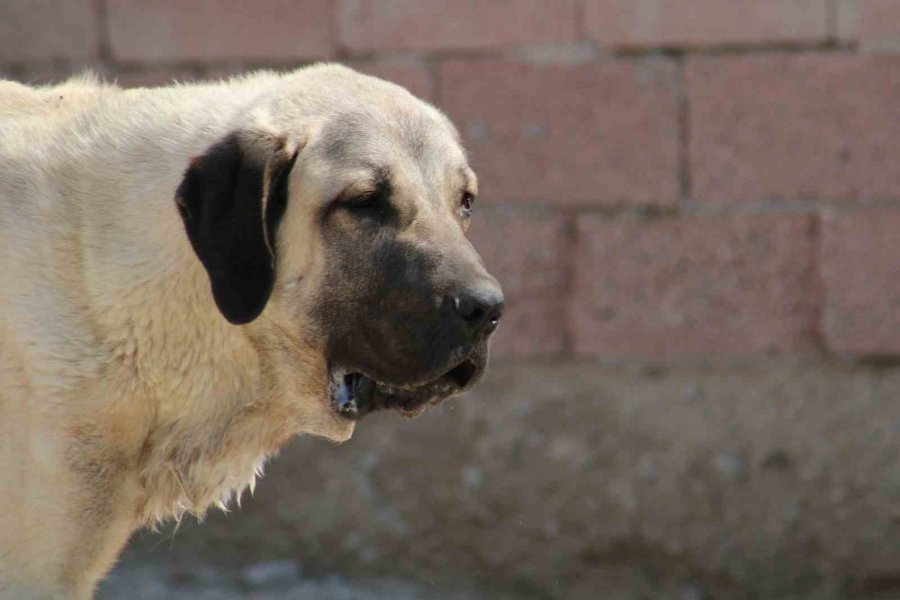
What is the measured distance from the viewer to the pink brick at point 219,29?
5832 millimetres

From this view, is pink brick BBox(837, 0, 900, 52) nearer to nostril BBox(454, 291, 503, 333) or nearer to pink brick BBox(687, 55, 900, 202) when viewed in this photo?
pink brick BBox(687, 55, 900, 202)

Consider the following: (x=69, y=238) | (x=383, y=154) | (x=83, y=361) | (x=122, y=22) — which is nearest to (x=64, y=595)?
(x=83, y=361)

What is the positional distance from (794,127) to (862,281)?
0.64m

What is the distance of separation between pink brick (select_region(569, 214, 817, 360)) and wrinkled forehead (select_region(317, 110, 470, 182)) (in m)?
2.37

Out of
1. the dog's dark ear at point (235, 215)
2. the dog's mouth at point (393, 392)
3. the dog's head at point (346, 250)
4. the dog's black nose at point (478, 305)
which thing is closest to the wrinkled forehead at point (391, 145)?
the dog's head at point (346, 250)

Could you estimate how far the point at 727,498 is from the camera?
589cm

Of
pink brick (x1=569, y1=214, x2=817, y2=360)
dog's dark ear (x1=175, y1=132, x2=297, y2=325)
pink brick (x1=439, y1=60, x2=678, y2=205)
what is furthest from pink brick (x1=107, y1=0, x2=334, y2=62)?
dog's dark ear (x1=175, y1=132, x2=297, y2=325)

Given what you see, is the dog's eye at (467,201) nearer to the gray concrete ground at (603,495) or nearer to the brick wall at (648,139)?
the brick wall at (648,139)

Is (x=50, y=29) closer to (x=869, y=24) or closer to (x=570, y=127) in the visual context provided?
(x=570, y=127)

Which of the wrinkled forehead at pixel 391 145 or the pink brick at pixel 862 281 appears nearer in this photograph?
the wrinkled forehead at pixel 391 145

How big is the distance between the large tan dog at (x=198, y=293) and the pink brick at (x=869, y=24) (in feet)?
8.84

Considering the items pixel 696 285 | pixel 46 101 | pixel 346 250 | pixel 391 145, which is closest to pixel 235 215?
pixel 346 250

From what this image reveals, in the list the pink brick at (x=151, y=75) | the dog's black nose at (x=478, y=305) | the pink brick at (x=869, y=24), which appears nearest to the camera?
the dog's black nose at (x=478, y=305)

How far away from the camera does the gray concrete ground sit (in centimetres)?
584
